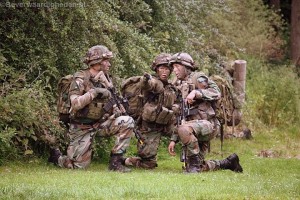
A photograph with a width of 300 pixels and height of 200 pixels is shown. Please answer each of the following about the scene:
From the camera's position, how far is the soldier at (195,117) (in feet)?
37.4

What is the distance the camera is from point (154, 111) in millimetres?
11898

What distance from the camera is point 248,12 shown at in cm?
2556

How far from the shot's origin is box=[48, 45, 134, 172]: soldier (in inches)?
448

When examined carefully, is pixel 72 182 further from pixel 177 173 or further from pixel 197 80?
pixel 197 80

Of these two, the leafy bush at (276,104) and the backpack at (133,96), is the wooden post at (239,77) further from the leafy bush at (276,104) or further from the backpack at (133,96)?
the backpack at (133,96)

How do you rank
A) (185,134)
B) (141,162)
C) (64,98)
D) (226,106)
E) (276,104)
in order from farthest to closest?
1. (276,104)
2. (226,106)
3. (141,162)
4. (64,98)
5. (185,134)

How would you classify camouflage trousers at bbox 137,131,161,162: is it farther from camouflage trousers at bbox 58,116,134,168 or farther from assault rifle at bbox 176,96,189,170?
assault rifle at bbox 176,96,189,170

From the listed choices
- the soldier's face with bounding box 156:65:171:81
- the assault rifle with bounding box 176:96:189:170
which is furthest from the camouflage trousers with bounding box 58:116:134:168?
the soldier's face with bounding box 156:65:171:81

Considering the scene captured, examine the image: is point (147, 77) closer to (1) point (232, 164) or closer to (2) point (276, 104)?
(1) point (232, 164)

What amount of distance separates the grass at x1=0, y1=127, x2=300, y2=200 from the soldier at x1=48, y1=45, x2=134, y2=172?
283mm

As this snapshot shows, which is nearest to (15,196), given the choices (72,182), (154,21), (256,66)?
(72,182)

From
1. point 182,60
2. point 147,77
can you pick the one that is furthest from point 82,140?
point 182,60

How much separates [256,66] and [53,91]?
11.4 metres

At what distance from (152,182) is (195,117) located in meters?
2.11
